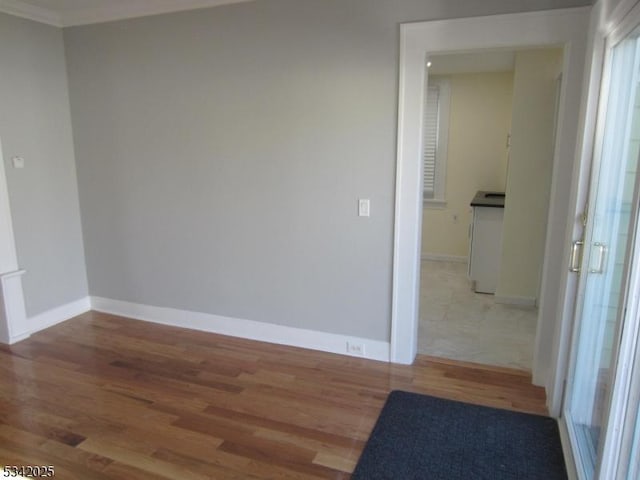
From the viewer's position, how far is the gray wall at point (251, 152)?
2.95 m

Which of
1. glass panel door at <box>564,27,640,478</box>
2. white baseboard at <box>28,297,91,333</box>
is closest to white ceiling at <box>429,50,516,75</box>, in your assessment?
glass panel door at <box>564,27,640,478</box>

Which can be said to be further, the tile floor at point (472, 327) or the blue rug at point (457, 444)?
the tile floor at point (472, 327)

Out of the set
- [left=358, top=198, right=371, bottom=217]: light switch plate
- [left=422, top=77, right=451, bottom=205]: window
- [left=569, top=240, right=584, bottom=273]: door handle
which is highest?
[left=422, top=77, right=451, bottom=205]: window

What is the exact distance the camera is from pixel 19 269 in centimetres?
354

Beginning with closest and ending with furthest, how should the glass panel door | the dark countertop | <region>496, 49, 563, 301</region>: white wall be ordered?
the glass panel door → <region>496, 49, 563, 301</region>: white wall → the dark countertop

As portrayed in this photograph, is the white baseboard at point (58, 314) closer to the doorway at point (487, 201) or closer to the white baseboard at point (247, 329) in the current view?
the white baseboard at point (247, 329)

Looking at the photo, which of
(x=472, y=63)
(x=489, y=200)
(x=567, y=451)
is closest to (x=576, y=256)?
(x=567, y=451)

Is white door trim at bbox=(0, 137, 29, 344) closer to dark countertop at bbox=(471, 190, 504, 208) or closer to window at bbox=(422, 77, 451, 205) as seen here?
dark countertop at bbox=(471, 190, 504, 208)

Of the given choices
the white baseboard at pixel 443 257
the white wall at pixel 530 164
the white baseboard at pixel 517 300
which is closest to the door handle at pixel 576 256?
the white wall at pixel 530 164

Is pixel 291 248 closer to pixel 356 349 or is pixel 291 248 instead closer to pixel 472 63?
pixel 356 349

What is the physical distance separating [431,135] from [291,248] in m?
3.56

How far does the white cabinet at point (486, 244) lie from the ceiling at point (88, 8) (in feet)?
10.4

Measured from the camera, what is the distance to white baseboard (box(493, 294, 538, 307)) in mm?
4293

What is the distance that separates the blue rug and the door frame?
305 millimetres
